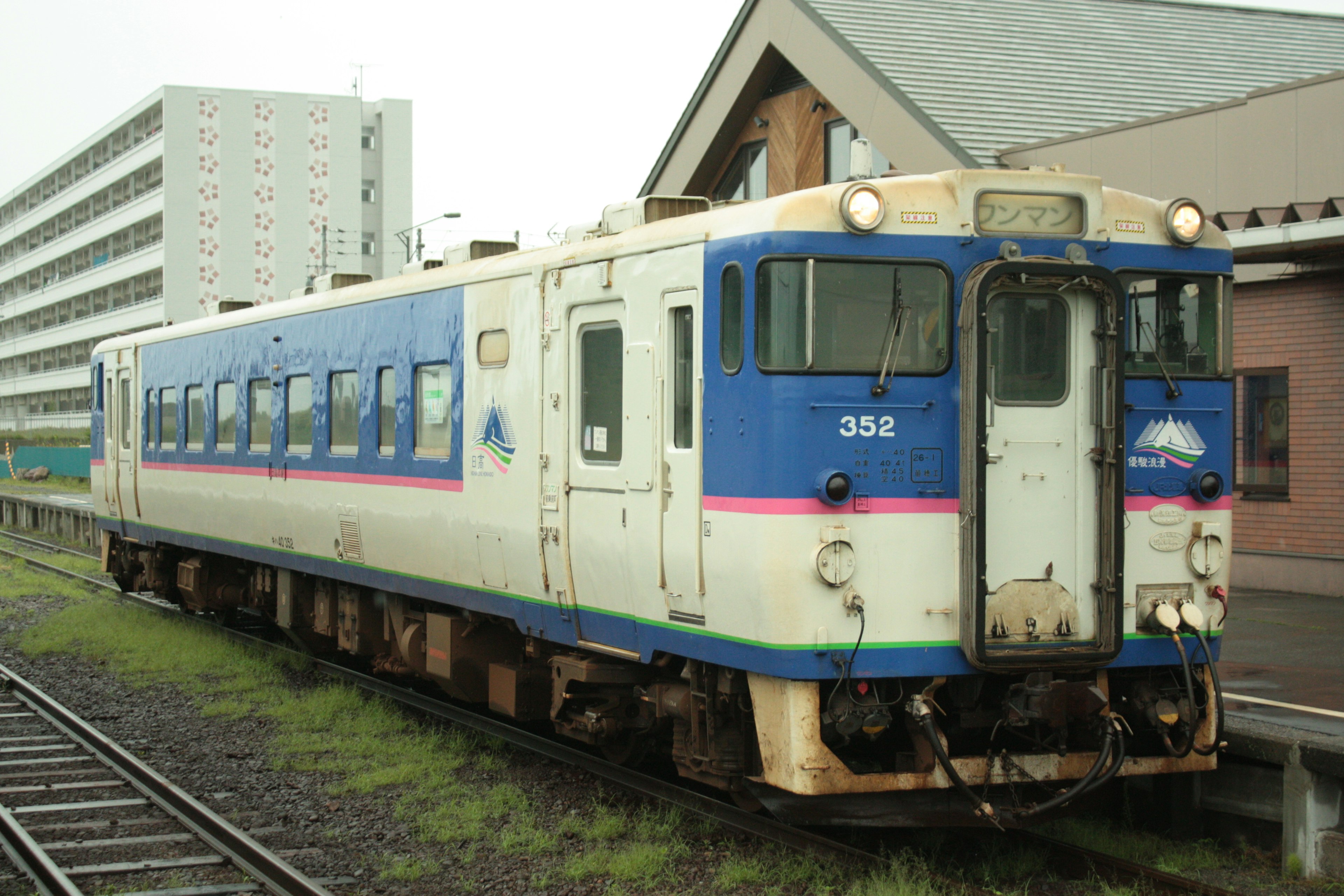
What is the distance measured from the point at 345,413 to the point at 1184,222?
6.74 metres

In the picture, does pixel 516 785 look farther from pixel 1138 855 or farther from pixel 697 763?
pixel 1138 855

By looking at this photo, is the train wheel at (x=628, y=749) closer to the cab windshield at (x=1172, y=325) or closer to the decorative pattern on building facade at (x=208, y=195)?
the cab windshield at (x=1172, y=325)

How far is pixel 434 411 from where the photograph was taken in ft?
31.3

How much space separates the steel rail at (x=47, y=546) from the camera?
24.0 m

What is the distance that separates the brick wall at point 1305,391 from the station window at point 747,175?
27.2ft

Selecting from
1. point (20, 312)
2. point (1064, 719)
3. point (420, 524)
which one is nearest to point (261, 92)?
point (20, 312)

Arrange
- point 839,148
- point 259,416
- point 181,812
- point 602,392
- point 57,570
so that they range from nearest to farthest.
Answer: point 602,392 → point 181,812 → point 259,416 → point 839,148 → point 57,570

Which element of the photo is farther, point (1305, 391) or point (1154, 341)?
point (1305, 391)

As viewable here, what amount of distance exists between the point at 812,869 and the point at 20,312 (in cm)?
9812

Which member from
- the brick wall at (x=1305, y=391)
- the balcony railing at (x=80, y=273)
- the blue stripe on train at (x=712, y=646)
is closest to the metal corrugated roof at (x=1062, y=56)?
the brick wall at (x=1305, y=391)

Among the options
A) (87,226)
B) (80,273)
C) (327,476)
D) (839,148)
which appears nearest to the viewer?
(327,476)

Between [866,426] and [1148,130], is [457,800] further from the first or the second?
[1148,130]

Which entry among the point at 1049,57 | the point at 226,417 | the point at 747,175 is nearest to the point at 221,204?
the point at 747,175

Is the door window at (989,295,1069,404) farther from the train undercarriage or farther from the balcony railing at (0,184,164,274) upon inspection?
the balcony railing at (0,184,164,274)
